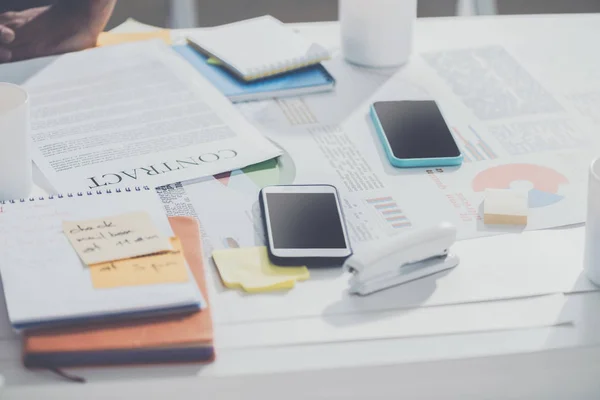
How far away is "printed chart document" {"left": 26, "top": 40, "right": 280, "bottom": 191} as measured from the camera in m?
0.92

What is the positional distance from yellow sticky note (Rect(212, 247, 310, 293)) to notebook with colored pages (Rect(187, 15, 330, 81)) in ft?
1.27

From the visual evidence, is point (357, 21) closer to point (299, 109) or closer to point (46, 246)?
point (299, 109)

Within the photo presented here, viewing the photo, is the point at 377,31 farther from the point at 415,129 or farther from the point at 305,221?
the point at 305,221

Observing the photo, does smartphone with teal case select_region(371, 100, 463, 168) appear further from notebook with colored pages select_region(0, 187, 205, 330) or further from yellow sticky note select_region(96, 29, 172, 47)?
yellow sticky note select_region(96, 29, 172, 47)

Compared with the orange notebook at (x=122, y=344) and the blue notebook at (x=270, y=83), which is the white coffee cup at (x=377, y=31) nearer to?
the blue notebook at (x=270, y=83)

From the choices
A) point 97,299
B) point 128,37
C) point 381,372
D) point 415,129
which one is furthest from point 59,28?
point 381,372

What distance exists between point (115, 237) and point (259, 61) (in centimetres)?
45

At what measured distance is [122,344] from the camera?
2.13 feet

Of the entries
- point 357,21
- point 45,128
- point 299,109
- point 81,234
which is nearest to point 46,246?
point 81,234

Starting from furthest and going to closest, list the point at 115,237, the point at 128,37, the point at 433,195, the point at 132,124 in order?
the point at 128,37 < the point at 132,124 < the point at 433,195 < the point at 115,237

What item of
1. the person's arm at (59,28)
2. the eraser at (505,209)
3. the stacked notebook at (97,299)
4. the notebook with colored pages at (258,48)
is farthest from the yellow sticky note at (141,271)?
the person's arm at (59,28)

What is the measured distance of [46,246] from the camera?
2.46ft

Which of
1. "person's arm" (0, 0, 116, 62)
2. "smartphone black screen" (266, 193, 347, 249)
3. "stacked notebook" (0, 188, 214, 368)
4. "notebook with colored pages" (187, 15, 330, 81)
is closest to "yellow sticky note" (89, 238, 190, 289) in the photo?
"stacked notebook" (0, 188, 214, 368)

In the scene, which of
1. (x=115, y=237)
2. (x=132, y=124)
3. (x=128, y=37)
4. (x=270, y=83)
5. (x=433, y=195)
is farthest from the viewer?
(x=128, y=37)
